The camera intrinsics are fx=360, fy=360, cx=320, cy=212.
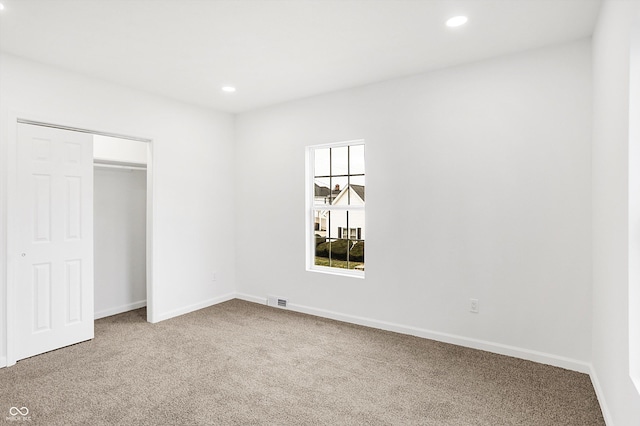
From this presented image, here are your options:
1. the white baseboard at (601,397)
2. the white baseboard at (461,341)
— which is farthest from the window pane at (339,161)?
the white baseboard at (601,397)

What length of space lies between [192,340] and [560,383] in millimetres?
3159

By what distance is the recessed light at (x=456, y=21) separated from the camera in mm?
2531

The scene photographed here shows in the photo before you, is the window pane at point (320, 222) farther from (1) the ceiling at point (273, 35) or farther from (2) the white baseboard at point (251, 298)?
(1) the ceiling at point (273, 35)

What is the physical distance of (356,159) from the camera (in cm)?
418

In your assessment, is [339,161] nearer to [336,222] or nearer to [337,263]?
[336,222]

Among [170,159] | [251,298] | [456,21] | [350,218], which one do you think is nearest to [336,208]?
[350,218]

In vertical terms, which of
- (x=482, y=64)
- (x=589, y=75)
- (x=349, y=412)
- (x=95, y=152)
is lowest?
(x=349, y=412)

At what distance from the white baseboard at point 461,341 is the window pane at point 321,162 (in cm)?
166

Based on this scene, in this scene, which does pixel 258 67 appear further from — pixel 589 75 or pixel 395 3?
pixel 589 75

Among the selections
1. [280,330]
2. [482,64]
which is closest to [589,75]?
[482,64]

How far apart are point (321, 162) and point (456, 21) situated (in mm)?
2264

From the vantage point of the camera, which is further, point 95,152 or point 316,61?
point 95,152

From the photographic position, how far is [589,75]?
281 cm

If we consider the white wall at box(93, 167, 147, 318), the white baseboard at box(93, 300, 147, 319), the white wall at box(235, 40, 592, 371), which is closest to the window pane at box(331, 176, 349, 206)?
the white wall at box(235, 40, 592, 371)
